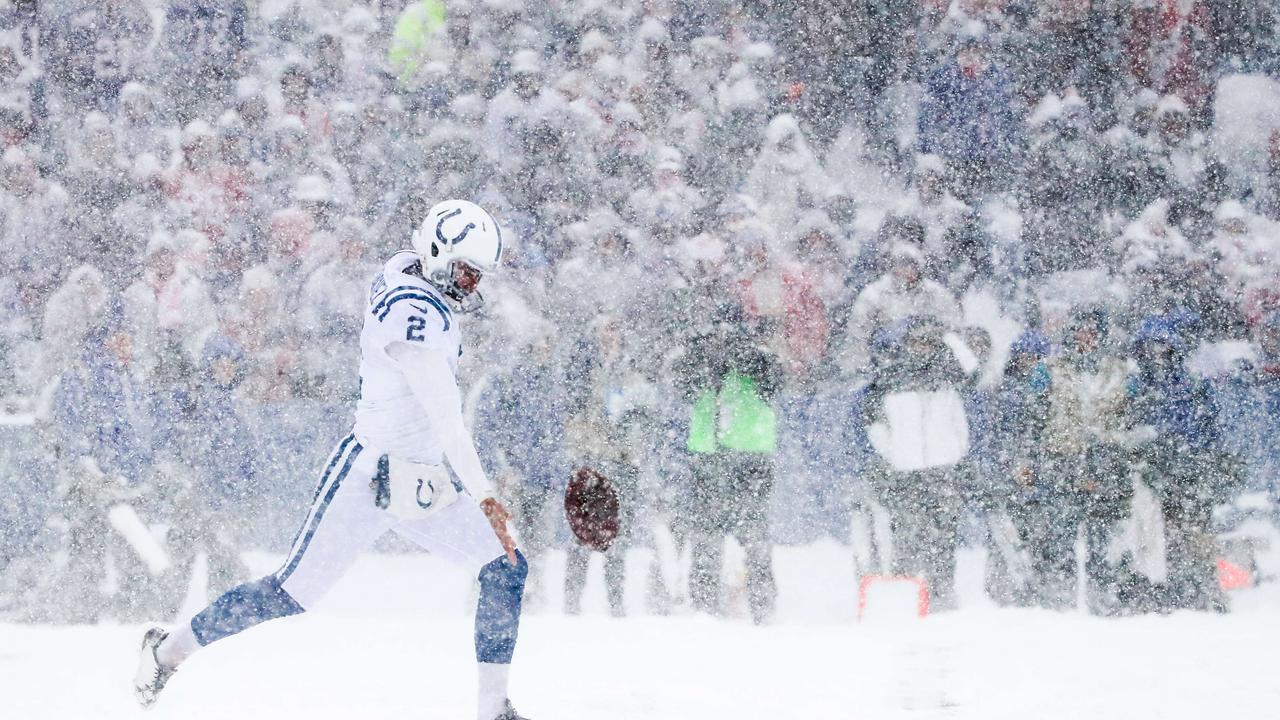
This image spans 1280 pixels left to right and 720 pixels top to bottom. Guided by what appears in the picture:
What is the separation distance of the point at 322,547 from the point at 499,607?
0.57m

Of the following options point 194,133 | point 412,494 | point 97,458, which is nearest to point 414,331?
point 412,494

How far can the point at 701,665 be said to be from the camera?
22.1 ft

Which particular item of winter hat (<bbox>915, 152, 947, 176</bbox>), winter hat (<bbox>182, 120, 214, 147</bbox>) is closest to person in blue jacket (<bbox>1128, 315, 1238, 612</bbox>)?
winter hat (<bbox>915, 152, 947, 176</bbox>)

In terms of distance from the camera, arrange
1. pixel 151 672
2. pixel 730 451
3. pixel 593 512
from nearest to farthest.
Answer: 1. pixel 151 672
2. pixel 593 512
3. pixel 730 451

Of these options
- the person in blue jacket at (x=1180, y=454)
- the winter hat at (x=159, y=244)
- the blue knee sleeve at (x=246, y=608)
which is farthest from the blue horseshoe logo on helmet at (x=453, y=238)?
the winter hat at (x=159, y=244)

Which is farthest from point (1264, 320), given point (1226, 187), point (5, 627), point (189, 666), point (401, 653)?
point (5, 627)

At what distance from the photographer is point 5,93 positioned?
11.5 metres

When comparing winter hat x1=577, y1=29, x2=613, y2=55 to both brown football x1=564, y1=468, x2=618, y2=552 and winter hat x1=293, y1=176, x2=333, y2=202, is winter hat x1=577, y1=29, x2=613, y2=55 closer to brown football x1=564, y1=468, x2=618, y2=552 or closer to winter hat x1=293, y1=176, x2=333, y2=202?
winter hat x1=293, y1=176, x2=333, y2=202

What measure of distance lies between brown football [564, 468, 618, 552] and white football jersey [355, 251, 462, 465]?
83 centimetres

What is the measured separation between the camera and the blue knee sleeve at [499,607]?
15.5 ft

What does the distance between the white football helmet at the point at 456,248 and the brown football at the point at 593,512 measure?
1084mm

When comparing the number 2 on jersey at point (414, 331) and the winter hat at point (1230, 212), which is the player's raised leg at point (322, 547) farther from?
the winter hat at point (1230, 212)

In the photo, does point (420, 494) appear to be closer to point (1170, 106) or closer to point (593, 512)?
point (593, 512)

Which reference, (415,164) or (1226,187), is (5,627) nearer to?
(415,164)
